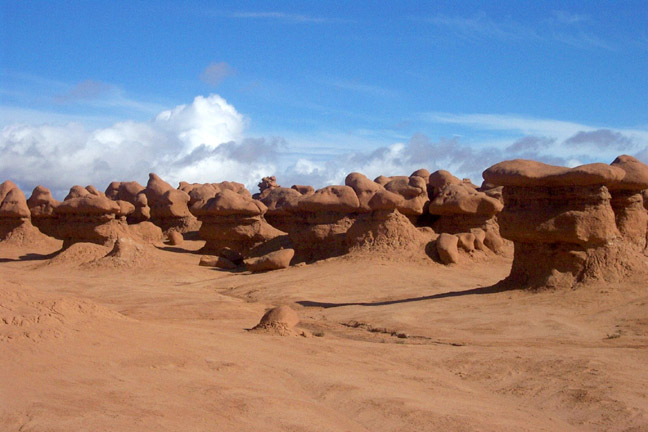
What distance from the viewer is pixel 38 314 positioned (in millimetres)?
5543

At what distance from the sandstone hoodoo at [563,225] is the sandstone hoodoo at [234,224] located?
1020cm

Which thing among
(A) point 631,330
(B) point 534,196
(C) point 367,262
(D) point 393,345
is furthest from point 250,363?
(C) point 367,262

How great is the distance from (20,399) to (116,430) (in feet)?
2.57

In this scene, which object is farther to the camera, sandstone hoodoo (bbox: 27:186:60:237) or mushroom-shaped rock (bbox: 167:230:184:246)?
sandstone hoodoo (bbox: 27:186:60:237)

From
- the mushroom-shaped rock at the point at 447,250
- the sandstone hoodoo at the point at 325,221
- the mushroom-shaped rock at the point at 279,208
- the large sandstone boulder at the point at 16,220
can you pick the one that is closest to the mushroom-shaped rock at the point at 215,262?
the sandstone hoodoo at the point at 325,221

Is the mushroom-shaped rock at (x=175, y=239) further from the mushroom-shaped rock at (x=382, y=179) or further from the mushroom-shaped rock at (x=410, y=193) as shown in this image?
the mushroom-shaped rock at (x=382, y=179)

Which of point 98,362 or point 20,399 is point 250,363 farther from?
point 20,399

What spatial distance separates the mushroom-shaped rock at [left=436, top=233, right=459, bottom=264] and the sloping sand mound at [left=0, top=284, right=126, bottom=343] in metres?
10.3

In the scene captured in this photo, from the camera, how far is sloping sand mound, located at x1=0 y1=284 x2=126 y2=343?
520 cm

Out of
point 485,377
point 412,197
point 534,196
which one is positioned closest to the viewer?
point 485,377

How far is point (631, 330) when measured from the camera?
26.5ft

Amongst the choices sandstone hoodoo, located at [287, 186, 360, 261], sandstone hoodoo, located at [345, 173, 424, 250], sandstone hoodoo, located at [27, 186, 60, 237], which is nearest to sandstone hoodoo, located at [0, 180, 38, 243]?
sandstone hoodoo, located at [27, 186, 60, 237]

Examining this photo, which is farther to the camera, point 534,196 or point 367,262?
point 367,262

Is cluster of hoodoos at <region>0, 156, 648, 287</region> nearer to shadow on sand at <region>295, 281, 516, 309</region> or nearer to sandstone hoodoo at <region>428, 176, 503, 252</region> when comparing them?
sandstone hoodoo at <region>428, 176, 503, 252</region>
